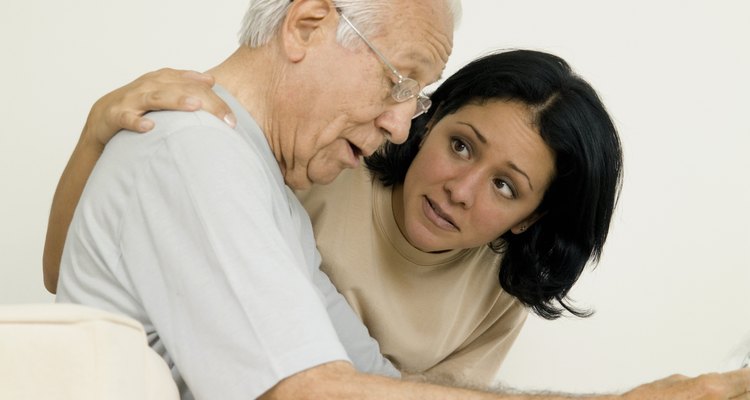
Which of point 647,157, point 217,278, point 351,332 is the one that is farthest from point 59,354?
point 647,157

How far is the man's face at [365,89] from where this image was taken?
145cm

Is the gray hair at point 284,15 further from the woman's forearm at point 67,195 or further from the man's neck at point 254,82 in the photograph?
the woman's forearm at point 67,195

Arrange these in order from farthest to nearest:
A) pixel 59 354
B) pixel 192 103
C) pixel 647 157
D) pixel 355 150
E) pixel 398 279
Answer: pixel 647 157, pixel 398 279, pixel 355 150, pixel 192 103, pixel 59 354

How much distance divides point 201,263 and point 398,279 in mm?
958

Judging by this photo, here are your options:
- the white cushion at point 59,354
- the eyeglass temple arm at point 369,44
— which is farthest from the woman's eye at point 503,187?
the white cushion at point 59,354

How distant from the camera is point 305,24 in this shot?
56.6 inches

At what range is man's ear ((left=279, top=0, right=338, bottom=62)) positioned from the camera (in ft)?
4.68

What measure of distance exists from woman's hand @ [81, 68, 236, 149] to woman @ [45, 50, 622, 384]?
0.21m

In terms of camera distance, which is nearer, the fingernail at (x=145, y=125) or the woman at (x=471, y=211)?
the fingernail at (x=145, y=125)

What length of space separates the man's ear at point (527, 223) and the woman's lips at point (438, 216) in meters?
0.24

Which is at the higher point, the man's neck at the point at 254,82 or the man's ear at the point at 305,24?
the man's ear at the point at 305,24

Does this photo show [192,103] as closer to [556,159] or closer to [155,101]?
[155,101]

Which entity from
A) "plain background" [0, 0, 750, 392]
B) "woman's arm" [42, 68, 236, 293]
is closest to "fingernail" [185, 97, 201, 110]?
"woman's arm" [42, 68, 236, 293]

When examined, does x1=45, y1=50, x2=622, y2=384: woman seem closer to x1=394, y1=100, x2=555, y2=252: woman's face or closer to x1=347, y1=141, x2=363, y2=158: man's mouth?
x1=394, y1=100, x2=555, y2=252: woman's face
